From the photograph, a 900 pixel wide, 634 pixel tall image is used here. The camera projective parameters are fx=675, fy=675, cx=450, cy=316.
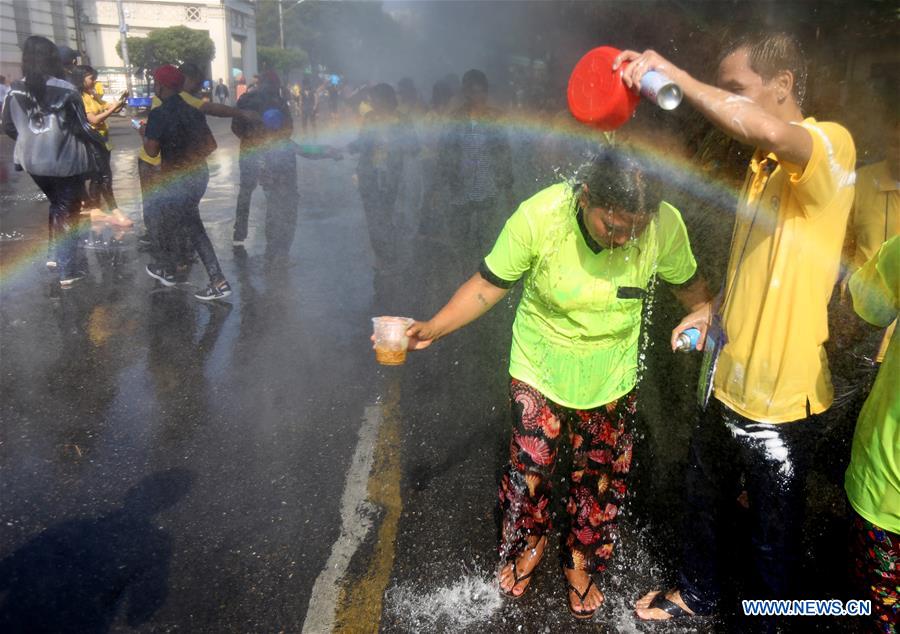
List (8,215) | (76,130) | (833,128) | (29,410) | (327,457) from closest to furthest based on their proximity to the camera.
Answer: (833,128)
(327,457)
(29,410)
(76,130)
(8,215)

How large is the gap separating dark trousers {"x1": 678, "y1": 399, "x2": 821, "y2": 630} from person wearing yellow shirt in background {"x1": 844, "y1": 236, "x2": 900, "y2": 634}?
7.0 inches

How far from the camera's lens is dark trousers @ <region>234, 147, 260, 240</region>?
7373 mm

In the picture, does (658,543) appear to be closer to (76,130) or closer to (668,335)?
(668,335)

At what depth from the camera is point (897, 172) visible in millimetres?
2365

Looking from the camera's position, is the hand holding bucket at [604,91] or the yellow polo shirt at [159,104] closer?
the hand holding bucket at [604,91]

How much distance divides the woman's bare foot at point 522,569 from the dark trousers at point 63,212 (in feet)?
17.8

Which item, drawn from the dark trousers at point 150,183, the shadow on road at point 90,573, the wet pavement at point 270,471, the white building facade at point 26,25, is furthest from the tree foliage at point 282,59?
the shadow on road at point 90,573

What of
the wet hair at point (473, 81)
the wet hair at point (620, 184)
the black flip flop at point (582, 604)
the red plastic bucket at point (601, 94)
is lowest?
the black flip flop at point (582, 604)

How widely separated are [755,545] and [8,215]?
10877 mm

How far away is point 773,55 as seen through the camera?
193 centimetres

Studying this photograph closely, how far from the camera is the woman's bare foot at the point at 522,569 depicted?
265 centimetres

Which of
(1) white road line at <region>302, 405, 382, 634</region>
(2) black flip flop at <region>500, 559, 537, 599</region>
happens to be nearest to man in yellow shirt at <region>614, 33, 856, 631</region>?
(2) black flip flop at <region>500, 559, 537, 599</region>

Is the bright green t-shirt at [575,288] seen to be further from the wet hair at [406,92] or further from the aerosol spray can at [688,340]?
Answer: the wet hair at [406,92]

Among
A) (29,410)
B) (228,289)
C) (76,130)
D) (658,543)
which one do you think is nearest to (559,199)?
(658,543)
